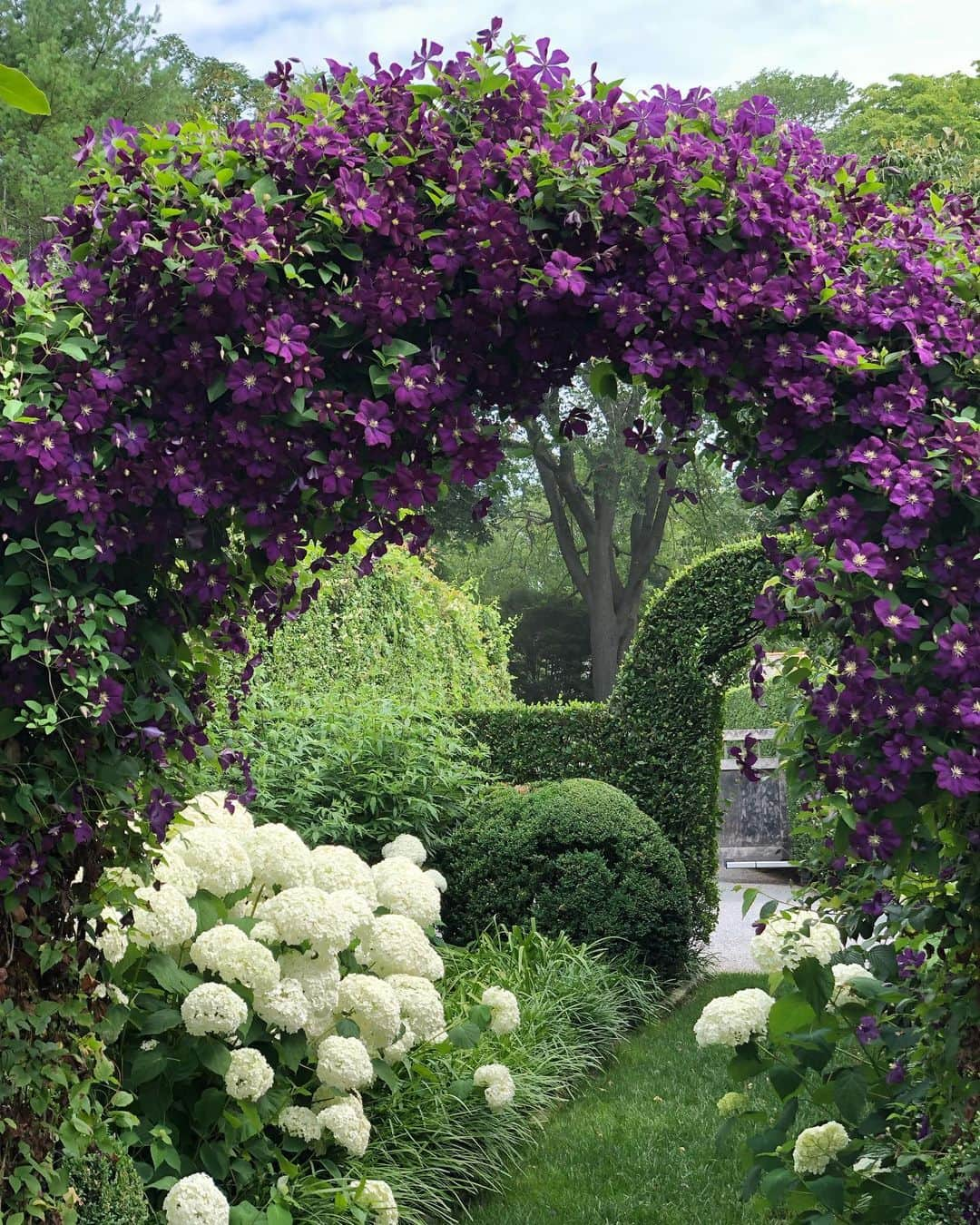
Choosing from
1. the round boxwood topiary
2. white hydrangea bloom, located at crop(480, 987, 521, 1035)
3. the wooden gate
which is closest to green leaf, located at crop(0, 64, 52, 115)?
white hydrangea bloom, located at crop(480, 987, 521, 1035)

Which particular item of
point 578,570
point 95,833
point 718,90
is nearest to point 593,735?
point 95,833

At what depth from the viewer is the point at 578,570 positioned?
21297 millimetres

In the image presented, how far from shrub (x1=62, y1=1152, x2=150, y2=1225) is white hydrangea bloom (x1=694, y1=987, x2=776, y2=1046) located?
54.8 inches

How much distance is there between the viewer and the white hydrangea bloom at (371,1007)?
3686 mm

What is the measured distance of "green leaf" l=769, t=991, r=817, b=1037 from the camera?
3.05 meters

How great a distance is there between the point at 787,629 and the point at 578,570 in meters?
18.5

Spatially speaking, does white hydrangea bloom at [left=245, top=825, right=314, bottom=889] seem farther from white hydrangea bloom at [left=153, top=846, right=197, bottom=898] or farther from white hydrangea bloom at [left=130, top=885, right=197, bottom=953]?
white hydrangea bloom at [left=130, top=885, right=197, bottom=953]

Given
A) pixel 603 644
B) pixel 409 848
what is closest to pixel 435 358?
pixel 409 848

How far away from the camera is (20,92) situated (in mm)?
699

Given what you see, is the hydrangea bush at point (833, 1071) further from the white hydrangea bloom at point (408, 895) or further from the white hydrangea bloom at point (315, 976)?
the white hydrangea bloom at point (408, 895)

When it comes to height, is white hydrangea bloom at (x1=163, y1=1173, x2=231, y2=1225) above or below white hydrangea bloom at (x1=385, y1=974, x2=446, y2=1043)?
below

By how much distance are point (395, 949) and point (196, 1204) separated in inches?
44.0

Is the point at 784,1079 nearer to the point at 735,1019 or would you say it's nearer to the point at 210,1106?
the point at 735,1019

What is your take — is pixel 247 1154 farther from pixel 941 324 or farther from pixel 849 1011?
pixel 941 324
